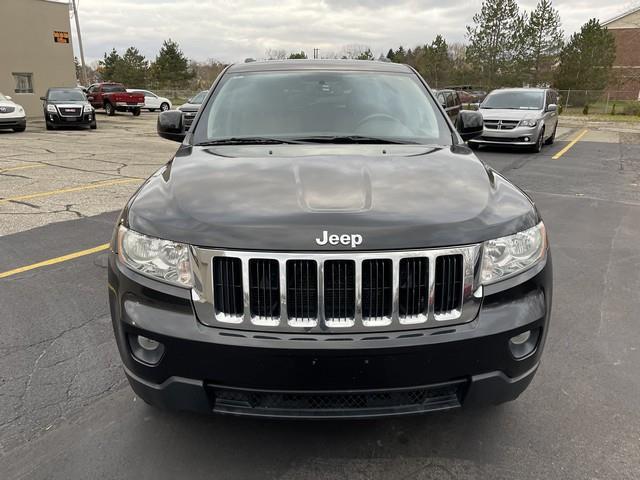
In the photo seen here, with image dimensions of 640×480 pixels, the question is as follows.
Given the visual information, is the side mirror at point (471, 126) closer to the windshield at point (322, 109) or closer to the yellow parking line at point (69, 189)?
the windshield at point (322, 109)

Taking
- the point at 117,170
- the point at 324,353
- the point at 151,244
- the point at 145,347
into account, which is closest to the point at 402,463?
the point at 324,353

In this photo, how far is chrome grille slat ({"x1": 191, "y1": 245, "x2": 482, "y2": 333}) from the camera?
198 centimetres

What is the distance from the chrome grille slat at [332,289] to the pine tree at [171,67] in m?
60.7

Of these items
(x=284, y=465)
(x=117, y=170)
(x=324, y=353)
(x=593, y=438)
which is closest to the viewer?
(x=324, y=353)

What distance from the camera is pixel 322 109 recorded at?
11.6 feet

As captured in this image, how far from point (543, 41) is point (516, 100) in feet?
138

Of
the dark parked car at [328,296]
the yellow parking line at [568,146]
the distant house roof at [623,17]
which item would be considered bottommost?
the yellow parking line at [568,146]

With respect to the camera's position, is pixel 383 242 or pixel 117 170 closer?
pixel 383 242

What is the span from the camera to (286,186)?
7.75 feet

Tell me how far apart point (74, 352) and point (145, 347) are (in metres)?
1.45

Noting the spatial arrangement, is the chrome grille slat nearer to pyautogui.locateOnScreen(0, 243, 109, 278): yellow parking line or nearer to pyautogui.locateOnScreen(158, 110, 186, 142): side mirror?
pyautogui.locateOnScreen(158, 110, 186, 142): side mirror

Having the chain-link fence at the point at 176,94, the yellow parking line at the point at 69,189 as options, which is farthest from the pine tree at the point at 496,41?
the yellow parking line at the point at 69,189

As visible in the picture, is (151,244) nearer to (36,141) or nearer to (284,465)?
(284,465)

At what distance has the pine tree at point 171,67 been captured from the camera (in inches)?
2274
